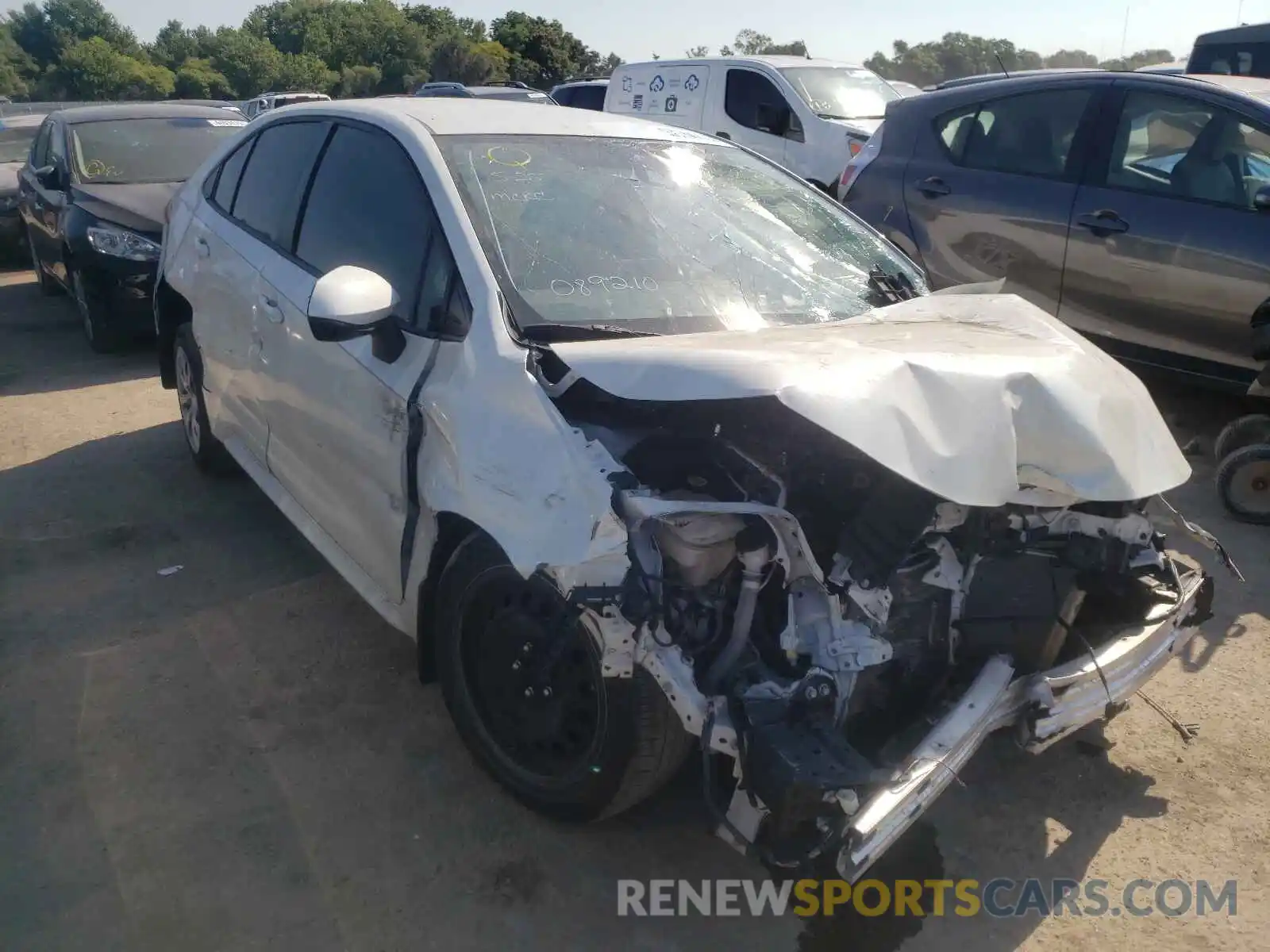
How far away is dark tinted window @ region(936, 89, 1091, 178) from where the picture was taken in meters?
5.86

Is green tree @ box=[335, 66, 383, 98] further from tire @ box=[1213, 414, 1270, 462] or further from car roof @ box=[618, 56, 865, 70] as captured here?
tire @ box=[1213, 414, 1270, 462]

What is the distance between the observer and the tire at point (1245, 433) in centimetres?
504

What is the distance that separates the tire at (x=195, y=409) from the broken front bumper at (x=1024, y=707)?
3760 millimetres

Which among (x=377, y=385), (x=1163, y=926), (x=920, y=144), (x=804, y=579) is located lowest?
(x=1163, y=926)

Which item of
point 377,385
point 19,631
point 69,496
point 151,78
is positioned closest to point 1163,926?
point 377,385

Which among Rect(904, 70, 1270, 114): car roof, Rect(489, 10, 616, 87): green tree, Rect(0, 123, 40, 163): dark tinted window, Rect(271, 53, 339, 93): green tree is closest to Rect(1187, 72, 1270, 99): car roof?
Rect(904, 70, 1270, 114): car roof

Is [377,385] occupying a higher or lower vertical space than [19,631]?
higher

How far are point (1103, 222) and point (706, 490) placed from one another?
157 inches

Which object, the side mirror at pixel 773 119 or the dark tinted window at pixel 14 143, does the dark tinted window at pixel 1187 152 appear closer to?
the side mirror at pixel 773 119

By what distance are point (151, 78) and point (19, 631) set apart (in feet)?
205

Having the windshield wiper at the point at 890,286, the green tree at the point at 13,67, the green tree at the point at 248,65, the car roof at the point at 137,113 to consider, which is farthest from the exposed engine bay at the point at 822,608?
the green tree at the point at 13,67

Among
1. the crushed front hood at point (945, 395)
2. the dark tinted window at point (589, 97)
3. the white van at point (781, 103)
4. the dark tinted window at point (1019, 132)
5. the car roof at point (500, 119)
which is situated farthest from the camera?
the dark tinted window at point (589, 97)

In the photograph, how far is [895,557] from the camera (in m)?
2.43

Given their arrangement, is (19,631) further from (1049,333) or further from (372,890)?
(1049,333)
